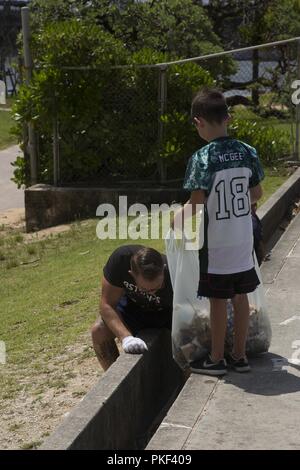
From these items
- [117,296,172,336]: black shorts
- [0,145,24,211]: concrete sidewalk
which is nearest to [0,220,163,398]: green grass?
[117,296,172,336]: black shorts

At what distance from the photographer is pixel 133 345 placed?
189 inches

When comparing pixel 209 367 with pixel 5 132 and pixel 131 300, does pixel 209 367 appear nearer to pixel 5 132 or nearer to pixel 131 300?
pixel 131 300

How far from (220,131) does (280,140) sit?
24.7 ft

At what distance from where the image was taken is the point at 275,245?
8180 mm

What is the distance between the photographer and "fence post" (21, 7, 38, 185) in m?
11.2

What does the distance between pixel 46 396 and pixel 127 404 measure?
35.8 inches

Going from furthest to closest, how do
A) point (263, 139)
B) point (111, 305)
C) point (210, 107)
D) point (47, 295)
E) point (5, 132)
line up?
point (5, 132) → point (263, 139) → point (47, 295) → point (111, 305) → point (210, 107)

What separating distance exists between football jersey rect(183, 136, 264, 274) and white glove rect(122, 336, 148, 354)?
51 cm

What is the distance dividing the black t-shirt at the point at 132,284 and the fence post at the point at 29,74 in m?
6.53

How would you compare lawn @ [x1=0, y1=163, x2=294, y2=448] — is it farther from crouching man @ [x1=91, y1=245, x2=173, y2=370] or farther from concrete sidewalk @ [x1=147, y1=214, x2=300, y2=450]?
concrete sidewalk @ [x1=147, y1=214, x2=300, y2=450]

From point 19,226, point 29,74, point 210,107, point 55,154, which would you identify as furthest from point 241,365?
point 19,226

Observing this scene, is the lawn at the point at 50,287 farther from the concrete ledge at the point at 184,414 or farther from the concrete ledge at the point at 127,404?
the concrete ledge at the point at 184,414
